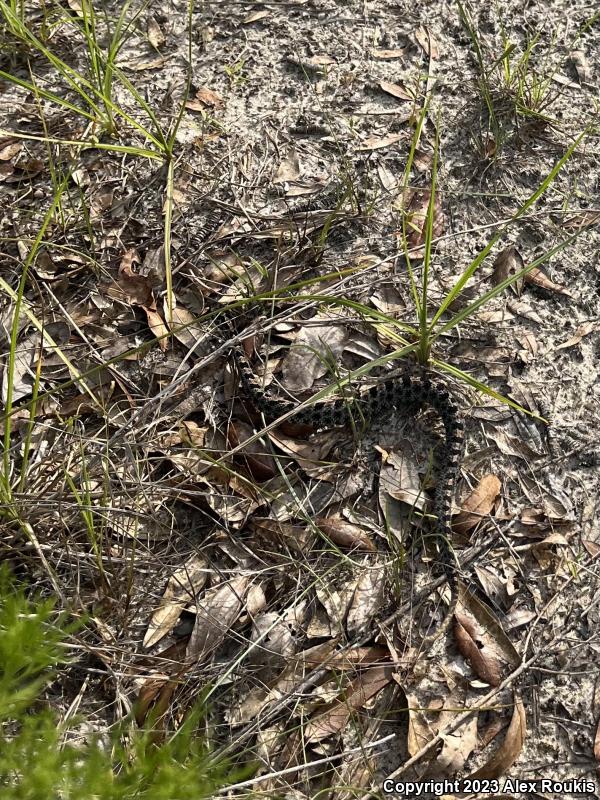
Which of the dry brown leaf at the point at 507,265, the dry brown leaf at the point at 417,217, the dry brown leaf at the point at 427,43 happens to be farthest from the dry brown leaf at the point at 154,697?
the dry brown leaf at the point at 427,43

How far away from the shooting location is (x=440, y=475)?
335 centimetres

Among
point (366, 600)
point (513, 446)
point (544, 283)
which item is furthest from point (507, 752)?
point (544, 283)

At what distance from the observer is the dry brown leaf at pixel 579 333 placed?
3756 mm

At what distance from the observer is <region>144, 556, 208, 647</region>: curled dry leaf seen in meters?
2.96

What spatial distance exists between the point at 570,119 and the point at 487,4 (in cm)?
99

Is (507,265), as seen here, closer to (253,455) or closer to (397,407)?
(397,407)

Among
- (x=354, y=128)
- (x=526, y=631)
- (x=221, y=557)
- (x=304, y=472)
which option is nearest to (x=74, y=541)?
(x=221, y=557)

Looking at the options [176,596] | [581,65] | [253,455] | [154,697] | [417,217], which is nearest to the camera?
[154,697]

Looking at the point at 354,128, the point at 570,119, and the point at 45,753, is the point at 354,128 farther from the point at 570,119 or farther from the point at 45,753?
the point at 45,753

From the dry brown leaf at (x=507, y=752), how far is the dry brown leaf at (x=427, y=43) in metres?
3.73

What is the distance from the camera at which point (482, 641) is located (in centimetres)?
305

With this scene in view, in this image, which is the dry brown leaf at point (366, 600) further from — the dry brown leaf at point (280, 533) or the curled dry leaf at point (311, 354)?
the curled dry leaf at point (311, 354)

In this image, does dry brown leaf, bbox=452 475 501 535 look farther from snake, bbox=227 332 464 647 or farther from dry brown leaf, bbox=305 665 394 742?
dry brown leaf, bbox=305 665 394 742

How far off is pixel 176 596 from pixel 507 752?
4.66 feet
